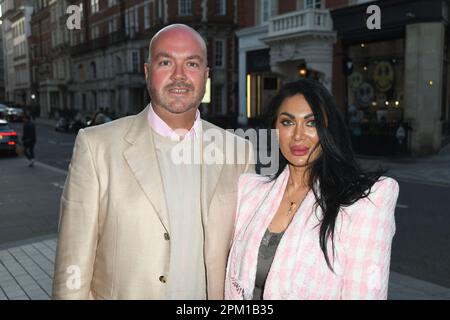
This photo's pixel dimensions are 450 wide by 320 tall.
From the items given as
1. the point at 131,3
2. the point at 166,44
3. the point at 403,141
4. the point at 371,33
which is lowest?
the point at 403,141

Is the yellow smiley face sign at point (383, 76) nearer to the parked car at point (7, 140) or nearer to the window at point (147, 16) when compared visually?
the parked car at point (7, 140)

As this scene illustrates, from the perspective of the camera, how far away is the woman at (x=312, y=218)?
2.01 meters

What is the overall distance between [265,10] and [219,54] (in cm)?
1104

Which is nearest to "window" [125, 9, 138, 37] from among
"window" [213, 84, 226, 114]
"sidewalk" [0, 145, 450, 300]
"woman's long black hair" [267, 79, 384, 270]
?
"window" [213, 84, 226, 114]

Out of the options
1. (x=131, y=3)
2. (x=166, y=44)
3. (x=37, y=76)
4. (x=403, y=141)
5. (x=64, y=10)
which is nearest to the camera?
(x=166, y=44)

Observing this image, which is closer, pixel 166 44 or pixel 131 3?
pixel 166 44

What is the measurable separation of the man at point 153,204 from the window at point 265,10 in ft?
79.8

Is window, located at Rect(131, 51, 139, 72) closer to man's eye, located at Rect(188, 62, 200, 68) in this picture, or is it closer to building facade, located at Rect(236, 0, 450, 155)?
building facade, located at Rect(236, 0, 450, 155)

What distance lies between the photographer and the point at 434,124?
18.0 meters

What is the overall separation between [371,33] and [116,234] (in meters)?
19.5

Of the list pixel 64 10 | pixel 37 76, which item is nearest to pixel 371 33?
pixel 64 10

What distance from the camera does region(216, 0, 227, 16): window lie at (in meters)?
35.9
